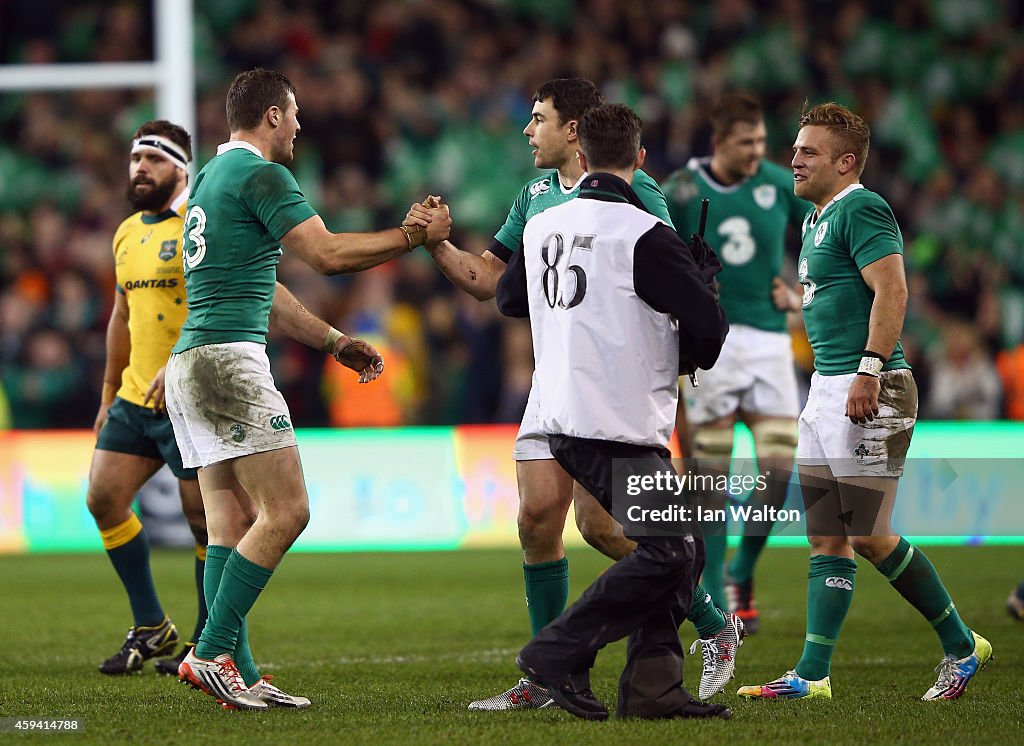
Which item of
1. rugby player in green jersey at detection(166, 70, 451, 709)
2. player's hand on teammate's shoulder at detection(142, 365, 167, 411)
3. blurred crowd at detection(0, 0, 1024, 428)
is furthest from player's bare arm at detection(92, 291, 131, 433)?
blurred crowd at detection(0, 0, 1024, 428)

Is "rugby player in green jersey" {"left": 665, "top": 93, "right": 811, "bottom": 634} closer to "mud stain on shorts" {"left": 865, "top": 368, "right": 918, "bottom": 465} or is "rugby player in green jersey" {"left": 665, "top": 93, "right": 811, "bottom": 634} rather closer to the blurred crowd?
"mud stain on shorts" {"left": 865, "top": 368, "right": 918, "bottom": 465}

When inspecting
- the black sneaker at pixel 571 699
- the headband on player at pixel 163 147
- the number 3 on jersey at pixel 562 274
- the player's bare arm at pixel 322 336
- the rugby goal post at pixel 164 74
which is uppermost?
the rugby goal post at pixel 164 74

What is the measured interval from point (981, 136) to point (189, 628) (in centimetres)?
1214

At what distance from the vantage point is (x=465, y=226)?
15969 mm

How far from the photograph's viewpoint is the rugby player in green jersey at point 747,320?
7.91 metres

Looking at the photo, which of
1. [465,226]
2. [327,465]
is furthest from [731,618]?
[465,226]

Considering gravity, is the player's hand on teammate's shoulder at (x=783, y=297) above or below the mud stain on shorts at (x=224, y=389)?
above

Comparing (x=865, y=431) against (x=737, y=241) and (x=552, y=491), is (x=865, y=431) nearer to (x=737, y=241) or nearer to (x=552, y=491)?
(x=552, y=491)

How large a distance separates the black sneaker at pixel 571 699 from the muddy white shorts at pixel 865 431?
1.31m

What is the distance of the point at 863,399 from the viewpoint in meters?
5.42

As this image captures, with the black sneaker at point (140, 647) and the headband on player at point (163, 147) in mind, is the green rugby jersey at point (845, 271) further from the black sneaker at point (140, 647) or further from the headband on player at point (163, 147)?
the black sneaker at point (140, 647)

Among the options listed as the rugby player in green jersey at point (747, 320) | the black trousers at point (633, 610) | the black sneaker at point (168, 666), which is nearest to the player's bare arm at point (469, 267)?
the black trousers at point (633, 610)

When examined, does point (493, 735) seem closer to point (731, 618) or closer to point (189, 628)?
point (731, 618)

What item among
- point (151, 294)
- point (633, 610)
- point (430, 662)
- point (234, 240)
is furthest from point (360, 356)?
point (430, 662)
